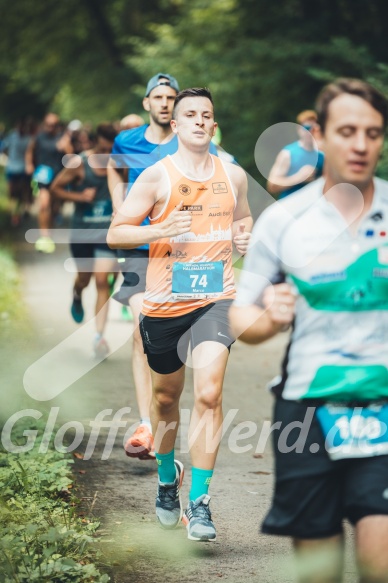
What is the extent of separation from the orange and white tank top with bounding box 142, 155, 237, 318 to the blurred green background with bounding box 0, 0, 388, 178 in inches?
277

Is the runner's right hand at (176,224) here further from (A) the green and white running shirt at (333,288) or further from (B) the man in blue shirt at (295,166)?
(B) the man in blue shirt at (295,166)

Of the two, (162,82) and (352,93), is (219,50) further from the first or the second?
(352,93)

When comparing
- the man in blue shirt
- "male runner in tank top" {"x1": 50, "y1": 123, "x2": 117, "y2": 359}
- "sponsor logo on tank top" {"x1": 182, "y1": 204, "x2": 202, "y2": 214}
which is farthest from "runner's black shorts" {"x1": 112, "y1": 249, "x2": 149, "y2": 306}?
the man in blue shirt

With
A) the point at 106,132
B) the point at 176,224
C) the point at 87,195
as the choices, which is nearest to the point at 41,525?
the point at 176,224

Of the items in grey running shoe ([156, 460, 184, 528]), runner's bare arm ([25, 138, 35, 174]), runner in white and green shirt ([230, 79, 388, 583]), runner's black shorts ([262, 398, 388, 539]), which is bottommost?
runner's bare arm ([25, 138, 35, 174])

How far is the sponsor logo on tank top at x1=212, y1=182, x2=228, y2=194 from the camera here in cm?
586

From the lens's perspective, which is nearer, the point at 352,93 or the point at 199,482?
the point at 352,93

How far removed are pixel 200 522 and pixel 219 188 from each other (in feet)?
5.46

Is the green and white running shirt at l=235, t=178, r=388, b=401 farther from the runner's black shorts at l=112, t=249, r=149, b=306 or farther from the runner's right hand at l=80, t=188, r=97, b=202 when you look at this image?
the runner's right hand at l=80, t=188, r=97, b=202

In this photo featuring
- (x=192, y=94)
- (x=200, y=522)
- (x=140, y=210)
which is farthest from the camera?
(x=192, y=94)

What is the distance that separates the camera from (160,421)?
19.9 ft

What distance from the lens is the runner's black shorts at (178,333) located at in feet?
19.1

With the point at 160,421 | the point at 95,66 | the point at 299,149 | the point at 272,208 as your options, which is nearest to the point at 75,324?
the point at 299,149

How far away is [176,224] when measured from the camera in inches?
214
